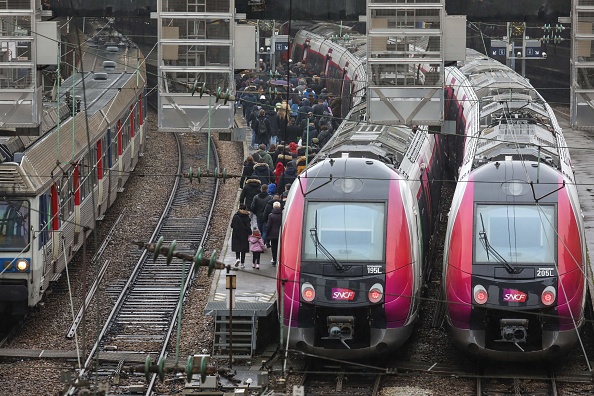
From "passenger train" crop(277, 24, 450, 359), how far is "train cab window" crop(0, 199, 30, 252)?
4.02 metres

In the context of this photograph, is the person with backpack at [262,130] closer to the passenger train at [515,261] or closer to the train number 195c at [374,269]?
the passenger train at [515,261]

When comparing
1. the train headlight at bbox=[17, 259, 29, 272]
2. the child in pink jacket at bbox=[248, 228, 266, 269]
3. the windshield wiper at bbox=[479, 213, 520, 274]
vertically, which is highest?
the windshield wiper at bbox=[479, 213, 520, 274]

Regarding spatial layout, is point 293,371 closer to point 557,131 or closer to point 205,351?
point 205,351

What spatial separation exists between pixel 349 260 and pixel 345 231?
17.6 inches

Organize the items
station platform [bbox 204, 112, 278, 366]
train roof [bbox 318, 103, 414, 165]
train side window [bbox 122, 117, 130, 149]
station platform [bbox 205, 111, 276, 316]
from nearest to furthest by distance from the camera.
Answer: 1. station platform [bbox 204, 112, 278, 366]
2. station platform [bbox 205, 111, 276, 316]
3. train roof [bbox 318, 103, 414, 165]
4. train side window [bbox 122, 117, 130, 149]

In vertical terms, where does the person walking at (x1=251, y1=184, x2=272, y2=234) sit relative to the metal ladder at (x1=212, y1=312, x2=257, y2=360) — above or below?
above

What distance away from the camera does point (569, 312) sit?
1944cm

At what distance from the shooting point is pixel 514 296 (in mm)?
19328

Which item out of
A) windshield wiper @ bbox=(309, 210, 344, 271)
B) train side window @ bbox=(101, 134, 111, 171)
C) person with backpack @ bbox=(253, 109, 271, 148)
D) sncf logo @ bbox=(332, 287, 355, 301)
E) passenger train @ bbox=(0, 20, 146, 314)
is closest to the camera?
sncf logo @ bbox=(332, 287, 355, 301)

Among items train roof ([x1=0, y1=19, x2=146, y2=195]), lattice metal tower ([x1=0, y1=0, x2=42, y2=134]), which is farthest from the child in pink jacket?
lattice metal tower ([x1=0, y1=0, x2=42, y2=134])

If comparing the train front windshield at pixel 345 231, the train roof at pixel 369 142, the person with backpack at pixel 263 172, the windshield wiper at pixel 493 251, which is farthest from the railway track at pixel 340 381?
the person with backpack at pixel 263 172

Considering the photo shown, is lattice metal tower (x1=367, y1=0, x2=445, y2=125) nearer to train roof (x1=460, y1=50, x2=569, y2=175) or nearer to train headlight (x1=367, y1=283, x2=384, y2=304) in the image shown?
train roof (x1=460, y1=50, x2=569, y2=175)

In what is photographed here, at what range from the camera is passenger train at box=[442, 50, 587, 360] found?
19.4m

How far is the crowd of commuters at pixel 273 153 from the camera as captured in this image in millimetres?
25219
